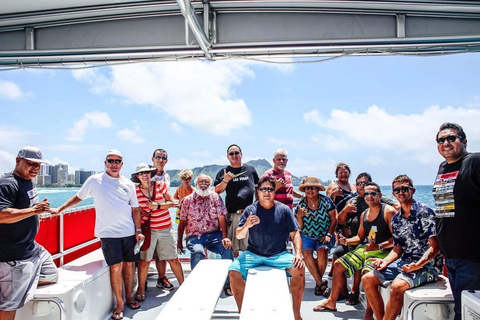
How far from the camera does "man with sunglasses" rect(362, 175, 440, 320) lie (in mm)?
2750

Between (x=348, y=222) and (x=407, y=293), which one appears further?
(x=348, y=222)

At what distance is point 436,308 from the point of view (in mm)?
2566

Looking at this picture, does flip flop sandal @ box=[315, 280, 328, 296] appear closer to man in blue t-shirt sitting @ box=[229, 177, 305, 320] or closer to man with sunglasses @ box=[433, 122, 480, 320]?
man in blue t-shirt sitting @ box=[229, 177, 305, 320]

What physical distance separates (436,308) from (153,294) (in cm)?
286

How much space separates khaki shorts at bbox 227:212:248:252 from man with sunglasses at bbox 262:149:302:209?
0.54 m

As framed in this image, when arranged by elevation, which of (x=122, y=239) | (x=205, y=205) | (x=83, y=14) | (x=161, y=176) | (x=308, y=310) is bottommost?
(x=308, y=310)

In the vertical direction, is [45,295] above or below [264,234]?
below

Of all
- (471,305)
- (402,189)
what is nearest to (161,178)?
(402,189)

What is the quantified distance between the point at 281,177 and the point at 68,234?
2.47m

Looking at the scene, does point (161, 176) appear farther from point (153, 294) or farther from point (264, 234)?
point (264, 234)

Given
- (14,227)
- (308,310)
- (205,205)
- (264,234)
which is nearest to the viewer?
(14,227)

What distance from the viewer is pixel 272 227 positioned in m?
3.27

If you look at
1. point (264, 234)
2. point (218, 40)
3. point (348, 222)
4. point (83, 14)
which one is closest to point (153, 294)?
point (264, 234)

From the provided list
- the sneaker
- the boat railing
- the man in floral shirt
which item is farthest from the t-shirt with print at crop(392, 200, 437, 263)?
the boat railing
